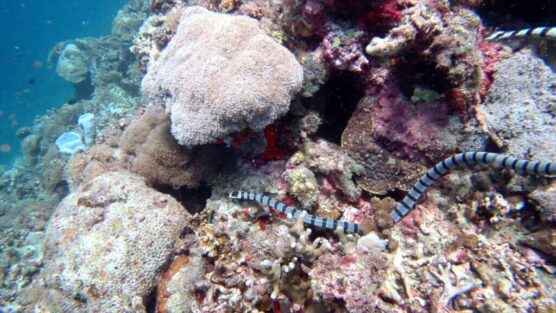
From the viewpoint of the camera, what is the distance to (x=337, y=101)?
4.87 meters

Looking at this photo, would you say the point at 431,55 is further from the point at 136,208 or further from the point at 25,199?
the point at 25,199

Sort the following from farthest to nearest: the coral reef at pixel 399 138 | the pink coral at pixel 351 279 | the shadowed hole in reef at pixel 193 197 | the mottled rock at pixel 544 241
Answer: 1. the shadowed hole in reef at pixel 193 197
2. the coral reef at pixel 399 138
3. the mottled rock at pixel 544 241
4. the pink coral at pixel 351 279

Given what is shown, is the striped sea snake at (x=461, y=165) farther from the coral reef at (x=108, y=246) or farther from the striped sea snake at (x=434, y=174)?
the coral reef at (x=108, y=246)

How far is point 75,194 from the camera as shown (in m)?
4.84

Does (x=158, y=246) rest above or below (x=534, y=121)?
below

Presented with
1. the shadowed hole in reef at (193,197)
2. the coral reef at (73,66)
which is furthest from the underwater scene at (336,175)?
the coral reef at (73,66)

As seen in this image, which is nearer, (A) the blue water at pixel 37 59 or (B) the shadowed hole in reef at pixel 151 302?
(B) the shadowed hole in reef at pixel 151 302

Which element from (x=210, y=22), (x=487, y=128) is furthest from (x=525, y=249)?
(x=210, y=22)

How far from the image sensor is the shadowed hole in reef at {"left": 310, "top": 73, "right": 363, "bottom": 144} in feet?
14.9

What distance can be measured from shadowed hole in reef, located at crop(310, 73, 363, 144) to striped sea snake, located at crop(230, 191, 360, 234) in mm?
1240

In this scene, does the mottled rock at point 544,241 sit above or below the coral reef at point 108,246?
above

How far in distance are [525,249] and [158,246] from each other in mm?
4139

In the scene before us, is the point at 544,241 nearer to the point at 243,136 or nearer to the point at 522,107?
the point at 522,107

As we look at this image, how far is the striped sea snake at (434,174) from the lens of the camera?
3314mm
